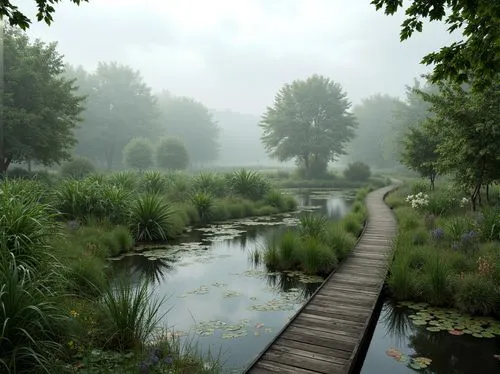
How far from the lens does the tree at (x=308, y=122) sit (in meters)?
39.6

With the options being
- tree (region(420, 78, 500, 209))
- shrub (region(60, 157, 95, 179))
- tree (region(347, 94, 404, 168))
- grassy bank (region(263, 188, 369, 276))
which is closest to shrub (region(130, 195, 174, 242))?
grassy bank (region(263, 188, 369, 276))

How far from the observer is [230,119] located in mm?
173000

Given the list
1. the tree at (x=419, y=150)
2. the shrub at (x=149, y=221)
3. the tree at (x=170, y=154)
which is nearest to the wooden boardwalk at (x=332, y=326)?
the shrub at (x=149, y=221)

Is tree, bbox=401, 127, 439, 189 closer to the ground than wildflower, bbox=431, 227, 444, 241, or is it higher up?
higher up

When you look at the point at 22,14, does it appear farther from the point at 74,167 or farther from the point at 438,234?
the point at 74,167

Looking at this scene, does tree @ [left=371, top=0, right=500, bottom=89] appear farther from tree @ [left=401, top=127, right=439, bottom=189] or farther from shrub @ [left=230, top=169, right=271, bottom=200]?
shrub @ [left=230, top=169, right=271, bottom=200]

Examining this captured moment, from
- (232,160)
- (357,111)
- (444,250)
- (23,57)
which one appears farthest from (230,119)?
(444,250)

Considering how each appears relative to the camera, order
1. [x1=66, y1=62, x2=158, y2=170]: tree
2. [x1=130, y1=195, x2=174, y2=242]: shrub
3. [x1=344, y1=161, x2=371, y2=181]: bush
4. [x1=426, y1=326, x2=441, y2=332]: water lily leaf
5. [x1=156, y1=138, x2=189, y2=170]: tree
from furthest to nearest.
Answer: [x1=66, y1=62, x2=158, y2=170]: tree, [x1=344, y1=161, x2=371, y2=181]: bush, [x1=156, y1=138, x2=189, y2=170]: tree, [x1=130, y1=195, x2=174, y2=242]: shrub, [x1=426, y1=326, x2=441, y2=332]: water lily leaf

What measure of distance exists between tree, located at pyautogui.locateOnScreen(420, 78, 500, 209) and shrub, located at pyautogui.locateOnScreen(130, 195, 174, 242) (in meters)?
8.62

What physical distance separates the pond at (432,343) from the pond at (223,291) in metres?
1.43

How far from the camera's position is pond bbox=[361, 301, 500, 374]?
4402mm

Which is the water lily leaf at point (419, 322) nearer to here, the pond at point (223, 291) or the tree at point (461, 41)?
the pond at point (223, 291)

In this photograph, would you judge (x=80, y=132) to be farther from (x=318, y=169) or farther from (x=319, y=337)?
(x=319, y=337)

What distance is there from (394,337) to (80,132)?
4319 centimetres
